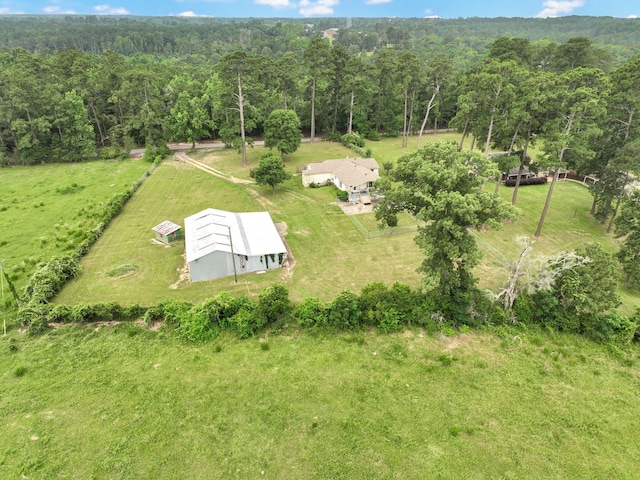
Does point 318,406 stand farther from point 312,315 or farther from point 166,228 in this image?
point 166,228

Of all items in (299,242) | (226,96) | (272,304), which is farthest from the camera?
(226,96)

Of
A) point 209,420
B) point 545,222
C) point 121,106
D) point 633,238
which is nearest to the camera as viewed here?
point 209,420

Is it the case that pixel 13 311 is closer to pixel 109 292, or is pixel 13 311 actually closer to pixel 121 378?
pixel 109 292

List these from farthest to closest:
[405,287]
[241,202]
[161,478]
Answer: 1. [241,202]
2. [405,287]
3. [161,478]

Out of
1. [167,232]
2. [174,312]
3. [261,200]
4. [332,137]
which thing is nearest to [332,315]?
[174,312]

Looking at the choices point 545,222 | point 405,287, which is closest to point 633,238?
point 545,222

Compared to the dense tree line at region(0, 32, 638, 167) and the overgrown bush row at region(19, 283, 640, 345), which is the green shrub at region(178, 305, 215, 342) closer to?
the overgrown bush row at region(19, 283, 640, 345)

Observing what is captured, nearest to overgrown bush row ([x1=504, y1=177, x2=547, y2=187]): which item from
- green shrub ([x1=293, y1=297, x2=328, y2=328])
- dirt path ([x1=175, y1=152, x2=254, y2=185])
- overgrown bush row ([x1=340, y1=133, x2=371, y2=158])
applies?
overgrown bush row ([x1=340, y1=133, x2=371, y2=158])
